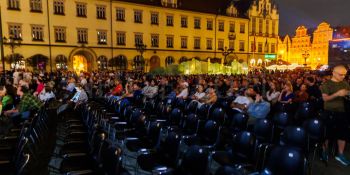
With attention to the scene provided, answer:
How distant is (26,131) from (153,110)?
415 cm

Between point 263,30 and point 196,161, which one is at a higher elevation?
point 263,30

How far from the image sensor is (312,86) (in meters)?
9.33

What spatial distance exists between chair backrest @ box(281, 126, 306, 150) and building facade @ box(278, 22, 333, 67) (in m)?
70.3

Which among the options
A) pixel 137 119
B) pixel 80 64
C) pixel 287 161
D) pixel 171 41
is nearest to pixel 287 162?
pixel 287 161

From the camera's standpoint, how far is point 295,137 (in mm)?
4676

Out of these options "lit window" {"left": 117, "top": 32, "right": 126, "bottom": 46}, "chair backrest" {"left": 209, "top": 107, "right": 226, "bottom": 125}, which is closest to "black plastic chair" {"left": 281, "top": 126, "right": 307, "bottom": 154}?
"chair backrest" {"left": 209, "top": 107, "right": 226, "bottom": 125}

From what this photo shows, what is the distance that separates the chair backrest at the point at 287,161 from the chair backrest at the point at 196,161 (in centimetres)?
97

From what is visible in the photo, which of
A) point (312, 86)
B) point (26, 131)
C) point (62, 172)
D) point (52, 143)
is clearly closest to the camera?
point (62, 172)

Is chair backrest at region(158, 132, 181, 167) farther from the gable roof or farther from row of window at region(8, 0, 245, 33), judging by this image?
the gable roof

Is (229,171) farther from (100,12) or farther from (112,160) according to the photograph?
(100,12)

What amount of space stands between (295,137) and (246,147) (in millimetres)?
947

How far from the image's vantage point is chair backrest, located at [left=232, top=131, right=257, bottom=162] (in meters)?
4.46

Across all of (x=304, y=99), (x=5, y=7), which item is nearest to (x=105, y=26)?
(x=5, y=7)

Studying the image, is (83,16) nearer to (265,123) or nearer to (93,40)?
(93,40)
